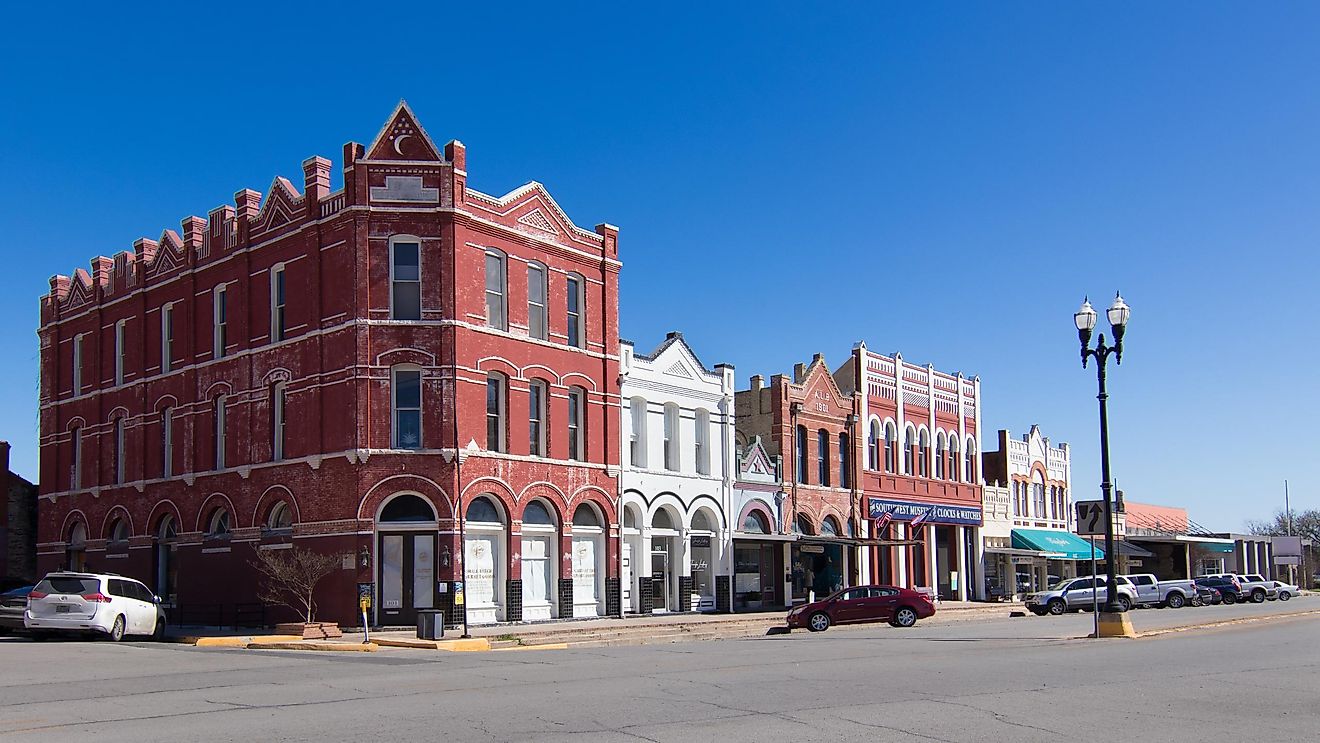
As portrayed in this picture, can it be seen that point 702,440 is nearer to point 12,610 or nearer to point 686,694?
point 12,610

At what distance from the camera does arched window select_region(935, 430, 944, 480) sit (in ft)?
185

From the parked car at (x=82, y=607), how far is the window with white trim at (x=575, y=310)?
48.4ft

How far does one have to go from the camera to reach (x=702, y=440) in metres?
43.5

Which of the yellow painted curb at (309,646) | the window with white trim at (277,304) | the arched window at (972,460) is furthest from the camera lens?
the arched window at (972,460)

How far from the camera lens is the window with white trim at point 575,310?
1517 inches

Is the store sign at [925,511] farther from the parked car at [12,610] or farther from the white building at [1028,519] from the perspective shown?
the parked car at [12,610]

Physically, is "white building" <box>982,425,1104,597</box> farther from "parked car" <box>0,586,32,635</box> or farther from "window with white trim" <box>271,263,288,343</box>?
"parked car" <box>0,586,32,635</box>

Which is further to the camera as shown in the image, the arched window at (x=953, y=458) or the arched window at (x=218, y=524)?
the arched window at (x=953, y=458)

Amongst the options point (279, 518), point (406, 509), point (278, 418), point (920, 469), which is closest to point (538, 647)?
point (406, 509)

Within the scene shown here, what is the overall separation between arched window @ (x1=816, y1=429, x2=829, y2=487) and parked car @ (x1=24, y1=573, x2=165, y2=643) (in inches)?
1057

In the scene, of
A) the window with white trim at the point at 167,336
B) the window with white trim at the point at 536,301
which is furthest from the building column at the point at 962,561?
the window with white trim at the point at 167,336

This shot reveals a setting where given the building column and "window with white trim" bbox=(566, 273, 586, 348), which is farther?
the building column

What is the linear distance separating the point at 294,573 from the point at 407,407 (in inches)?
208

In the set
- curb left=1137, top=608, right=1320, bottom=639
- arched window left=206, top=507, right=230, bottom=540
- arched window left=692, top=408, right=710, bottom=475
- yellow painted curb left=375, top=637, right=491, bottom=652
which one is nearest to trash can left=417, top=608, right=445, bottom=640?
yellow painted curb left=375, top=637, right=491, bottom=652
